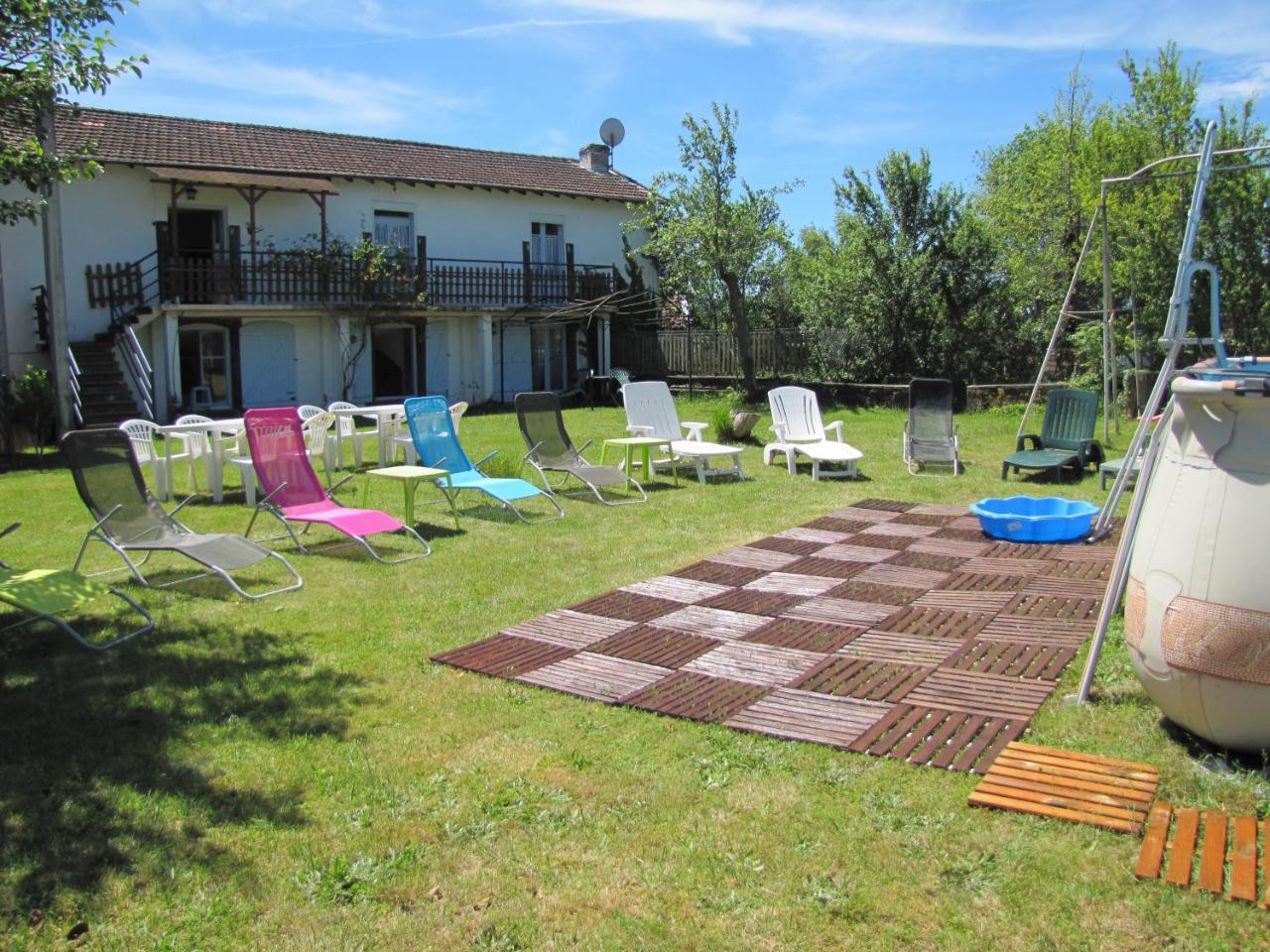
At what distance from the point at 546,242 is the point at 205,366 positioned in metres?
9.33

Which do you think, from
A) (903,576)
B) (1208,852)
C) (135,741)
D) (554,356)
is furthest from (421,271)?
(1208,852)

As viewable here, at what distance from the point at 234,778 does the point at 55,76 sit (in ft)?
14.7

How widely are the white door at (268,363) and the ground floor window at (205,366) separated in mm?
381

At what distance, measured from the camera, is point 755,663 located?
563cm

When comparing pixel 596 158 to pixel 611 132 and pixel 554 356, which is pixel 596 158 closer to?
pixel 611 132

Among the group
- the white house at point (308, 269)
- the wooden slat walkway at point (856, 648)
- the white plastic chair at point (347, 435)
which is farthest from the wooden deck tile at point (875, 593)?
the white house at point (308, 269)

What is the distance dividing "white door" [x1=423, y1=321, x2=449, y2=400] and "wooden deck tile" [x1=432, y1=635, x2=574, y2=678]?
61.3 ft

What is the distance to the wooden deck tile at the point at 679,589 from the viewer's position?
23.1ft

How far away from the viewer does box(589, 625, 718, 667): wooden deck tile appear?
5.73 m

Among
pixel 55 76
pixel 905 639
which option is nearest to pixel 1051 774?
pixel 905 639

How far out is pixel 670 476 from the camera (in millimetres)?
12406

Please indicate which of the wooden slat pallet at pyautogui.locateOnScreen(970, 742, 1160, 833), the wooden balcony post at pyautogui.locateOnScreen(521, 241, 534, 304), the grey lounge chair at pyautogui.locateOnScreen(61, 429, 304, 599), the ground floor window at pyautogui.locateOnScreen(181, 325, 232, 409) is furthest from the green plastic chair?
the ground floor window at pyautogui.locateOnScreen(181, 325, 232, 409)

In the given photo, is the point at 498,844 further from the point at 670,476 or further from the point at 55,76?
the point at 670,476

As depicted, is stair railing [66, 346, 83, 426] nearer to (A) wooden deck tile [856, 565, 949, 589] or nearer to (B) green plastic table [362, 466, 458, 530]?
(B) green plastic table [362, 466, 458, 530]
